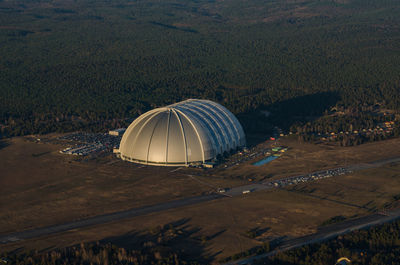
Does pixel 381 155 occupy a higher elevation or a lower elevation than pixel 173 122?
lower

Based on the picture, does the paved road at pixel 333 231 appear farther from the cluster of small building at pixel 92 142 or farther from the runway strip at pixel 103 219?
the cluster of small building at pixel 92 142

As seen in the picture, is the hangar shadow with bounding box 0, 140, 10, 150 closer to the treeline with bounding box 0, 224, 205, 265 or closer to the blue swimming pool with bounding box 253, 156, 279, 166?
the blue swimming pool with bounding box 253, 156, 279, 166

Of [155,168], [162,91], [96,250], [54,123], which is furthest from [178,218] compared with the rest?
[162,91]

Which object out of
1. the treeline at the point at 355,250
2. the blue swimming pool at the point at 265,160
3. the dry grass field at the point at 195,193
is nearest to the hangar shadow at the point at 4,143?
the dry grass field at the point at 195,193

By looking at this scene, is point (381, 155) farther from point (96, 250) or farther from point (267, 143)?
point (96, 250)

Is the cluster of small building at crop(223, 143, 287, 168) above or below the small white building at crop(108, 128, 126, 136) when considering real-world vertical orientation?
above

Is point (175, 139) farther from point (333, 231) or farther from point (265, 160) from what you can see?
point (333, 231)

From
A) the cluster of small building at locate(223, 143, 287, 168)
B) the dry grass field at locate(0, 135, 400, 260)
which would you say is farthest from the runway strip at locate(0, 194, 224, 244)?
the cluster of small building at locate(223, 143, 287, 168)

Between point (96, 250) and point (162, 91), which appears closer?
point (96, 250)
